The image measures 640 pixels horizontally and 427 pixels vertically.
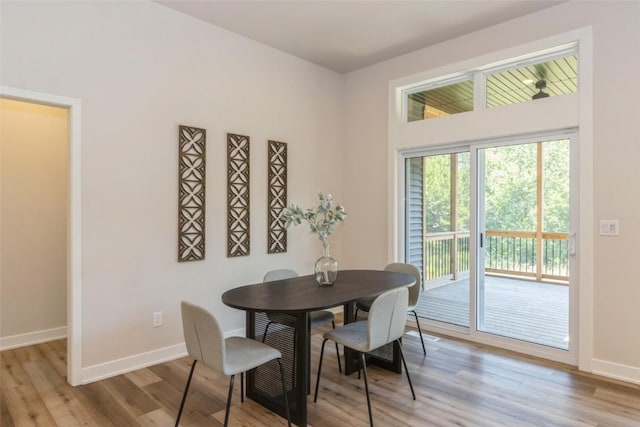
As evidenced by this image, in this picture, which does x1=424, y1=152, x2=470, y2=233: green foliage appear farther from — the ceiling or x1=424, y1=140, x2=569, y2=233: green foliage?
the ceiling

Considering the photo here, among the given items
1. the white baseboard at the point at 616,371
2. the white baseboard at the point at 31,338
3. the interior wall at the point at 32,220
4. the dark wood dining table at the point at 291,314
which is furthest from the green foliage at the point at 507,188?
the white baseboard at the point at 31,338

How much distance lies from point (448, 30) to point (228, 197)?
8.67 feet

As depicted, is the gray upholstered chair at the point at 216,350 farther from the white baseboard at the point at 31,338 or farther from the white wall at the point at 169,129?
the white baseboard at the point at 31,338

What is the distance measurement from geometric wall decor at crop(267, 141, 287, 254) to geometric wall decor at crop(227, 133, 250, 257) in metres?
0.29

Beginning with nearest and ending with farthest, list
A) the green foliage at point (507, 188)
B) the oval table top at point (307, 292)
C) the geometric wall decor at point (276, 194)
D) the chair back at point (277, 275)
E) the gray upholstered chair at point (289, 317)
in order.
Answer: the oval table top at point (307, 292) → the gray upholstered chair at point (289, 317) → the chair back at point (277, 275) → the green foliage at point (507, 188) → the geometric wall decor at point (276, 194)

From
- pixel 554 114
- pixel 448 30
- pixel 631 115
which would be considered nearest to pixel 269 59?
pixel 448 30

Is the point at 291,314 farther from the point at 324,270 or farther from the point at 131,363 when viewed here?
the point at 131,363

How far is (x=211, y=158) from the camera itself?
11.6ft

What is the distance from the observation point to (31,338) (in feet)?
12.1

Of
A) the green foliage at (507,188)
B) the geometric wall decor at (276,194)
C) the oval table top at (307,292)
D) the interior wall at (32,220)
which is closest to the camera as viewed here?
the oval table top at (307,292)

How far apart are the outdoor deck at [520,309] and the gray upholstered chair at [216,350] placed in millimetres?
2386

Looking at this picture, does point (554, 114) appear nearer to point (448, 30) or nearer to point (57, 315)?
point (448, 30)

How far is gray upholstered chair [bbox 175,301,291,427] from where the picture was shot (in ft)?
6.39

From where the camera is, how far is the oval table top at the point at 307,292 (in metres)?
2.20
